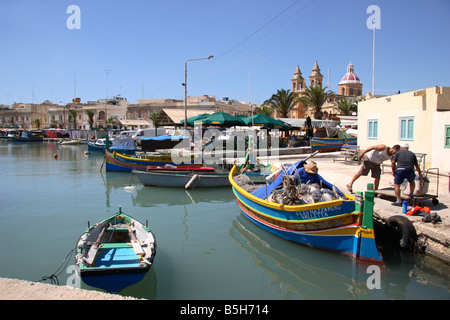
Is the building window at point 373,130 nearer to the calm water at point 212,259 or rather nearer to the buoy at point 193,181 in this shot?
the calm water at point 212,259

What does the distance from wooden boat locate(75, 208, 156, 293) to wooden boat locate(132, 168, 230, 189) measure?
8.59 m

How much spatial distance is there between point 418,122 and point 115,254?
47.3 feet

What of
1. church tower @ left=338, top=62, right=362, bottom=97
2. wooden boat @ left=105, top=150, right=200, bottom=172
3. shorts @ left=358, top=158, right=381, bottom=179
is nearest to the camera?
shorts @ left=358, top=158, right=381, bottom=179

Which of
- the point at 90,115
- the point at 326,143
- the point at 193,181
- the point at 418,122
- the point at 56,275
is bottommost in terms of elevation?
the point at 56,275

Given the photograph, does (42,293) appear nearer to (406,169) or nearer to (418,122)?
(406,169)

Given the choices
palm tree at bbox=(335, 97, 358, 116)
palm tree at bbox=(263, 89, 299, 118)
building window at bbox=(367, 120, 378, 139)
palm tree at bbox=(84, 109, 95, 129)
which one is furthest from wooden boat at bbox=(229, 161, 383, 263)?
palm tree at bbox=(84, 109, 95, 129)

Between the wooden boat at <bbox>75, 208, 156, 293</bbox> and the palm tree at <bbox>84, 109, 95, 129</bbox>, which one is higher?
the palm tree at <bbox>84, 109, 95, 129</bbox>

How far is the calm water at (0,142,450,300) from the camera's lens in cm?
665

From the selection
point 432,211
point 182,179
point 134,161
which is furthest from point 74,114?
point 432,211

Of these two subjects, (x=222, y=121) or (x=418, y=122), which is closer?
(x=418, y=122)

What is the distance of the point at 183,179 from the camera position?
56.7 ft

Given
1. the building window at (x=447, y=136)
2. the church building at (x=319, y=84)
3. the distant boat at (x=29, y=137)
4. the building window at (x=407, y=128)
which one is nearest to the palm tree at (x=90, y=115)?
the distant boat at (x=29, y=137)

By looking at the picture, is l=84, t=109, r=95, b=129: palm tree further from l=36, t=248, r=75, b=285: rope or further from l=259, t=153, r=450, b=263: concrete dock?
l=36, t=248, r=75, b=285: rope
